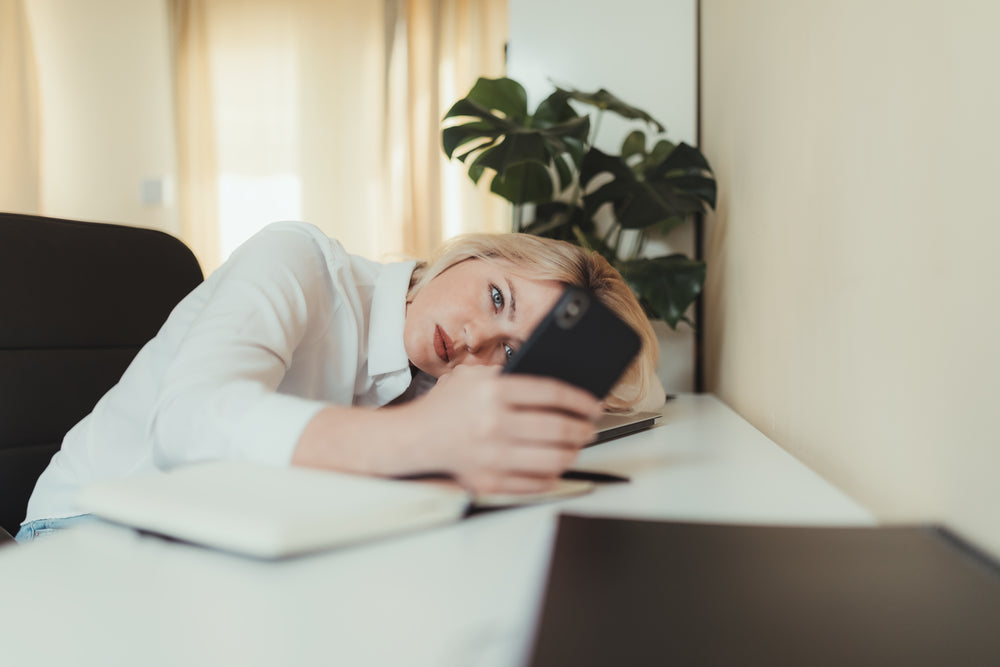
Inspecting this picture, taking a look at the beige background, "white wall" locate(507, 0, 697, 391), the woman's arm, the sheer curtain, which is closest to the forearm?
the woman's arm

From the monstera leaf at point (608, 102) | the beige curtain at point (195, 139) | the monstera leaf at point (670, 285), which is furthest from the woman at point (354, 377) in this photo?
the beige curtain at point (195, 139)

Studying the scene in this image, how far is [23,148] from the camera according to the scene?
121 inches

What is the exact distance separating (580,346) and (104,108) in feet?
11.6

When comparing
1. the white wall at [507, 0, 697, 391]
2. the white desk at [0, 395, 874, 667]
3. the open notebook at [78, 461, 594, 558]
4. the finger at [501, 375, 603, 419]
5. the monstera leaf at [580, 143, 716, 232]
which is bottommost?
the white desk at [0, 395, 874, 667]

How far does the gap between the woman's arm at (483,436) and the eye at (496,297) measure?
42cm

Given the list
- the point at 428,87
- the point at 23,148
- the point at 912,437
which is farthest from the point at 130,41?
the point at 912,437

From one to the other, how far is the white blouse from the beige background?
0.47 meters

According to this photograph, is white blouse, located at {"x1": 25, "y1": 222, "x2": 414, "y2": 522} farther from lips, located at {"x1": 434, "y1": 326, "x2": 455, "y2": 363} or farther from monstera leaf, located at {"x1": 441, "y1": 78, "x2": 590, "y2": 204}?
monstera leaf, located at {"x1": 441, "y1": 78, "x2": 590, "y2": 204}

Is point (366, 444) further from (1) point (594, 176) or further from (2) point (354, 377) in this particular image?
(1) point (594, 176)

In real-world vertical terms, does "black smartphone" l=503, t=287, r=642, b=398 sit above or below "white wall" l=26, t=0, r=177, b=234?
below

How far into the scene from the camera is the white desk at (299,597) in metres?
0.28

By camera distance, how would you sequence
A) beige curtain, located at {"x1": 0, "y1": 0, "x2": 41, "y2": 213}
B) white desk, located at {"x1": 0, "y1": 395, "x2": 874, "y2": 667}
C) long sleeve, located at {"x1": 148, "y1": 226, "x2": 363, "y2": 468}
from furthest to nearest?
beige curtain, located at {"x1": 0, "y1": 0, "x2": 41, "y2": 213} → long sleeve, located at {"x1": 148, "y1": 226, "x2": 363, "y2": 468} → white desk, located at {"x1": 0, "y1": 395, "x2": 874, "y2": 667}

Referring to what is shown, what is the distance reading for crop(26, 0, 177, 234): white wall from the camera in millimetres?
3160

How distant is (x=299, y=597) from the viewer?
34 cm
